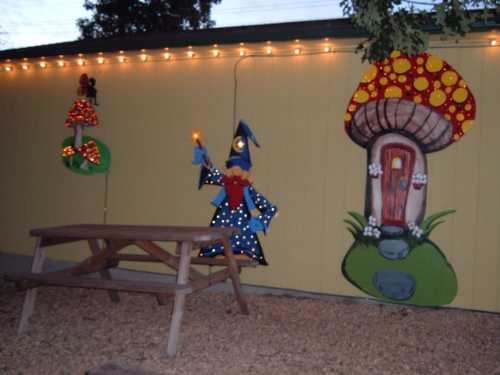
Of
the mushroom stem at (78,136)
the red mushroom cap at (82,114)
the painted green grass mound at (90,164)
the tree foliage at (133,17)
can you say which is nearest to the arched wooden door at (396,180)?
the painted green grass mound at (90,164)

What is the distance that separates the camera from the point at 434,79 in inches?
203

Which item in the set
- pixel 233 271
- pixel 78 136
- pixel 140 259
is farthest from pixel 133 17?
pixel 233 271

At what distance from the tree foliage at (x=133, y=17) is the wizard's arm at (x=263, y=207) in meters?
18.8

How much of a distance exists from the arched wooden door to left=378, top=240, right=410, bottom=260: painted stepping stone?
0.19 metres

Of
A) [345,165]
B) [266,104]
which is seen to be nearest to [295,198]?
[345,165]

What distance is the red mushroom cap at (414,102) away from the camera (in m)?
5.07

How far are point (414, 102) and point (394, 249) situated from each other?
1493 mm

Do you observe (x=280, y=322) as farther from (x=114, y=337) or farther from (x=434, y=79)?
(x=434, y=79)

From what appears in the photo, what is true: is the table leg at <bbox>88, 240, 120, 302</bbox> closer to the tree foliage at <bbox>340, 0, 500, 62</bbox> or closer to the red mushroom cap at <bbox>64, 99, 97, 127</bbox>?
the red mushroom cap at <bbox>64, 99, 97, 127</bbox>

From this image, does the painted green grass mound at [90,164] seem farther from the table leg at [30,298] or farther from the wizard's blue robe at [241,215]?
the table leg at [30,298]

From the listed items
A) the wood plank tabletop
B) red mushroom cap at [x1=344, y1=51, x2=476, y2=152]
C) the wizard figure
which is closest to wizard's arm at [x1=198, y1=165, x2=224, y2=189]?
the wizard figure

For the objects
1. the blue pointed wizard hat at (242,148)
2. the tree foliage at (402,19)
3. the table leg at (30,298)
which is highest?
the tree foliage at (402,19)

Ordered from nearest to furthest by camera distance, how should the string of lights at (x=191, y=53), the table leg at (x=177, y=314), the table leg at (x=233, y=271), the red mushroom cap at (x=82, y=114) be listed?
the table leg at (x=177, y=314) < the table leg at (x=233, y=271) < the string of lights at (x=191, y=53) < the red mushroom cap at (x=82, y=114)

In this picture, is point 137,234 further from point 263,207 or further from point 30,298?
point 263,207
